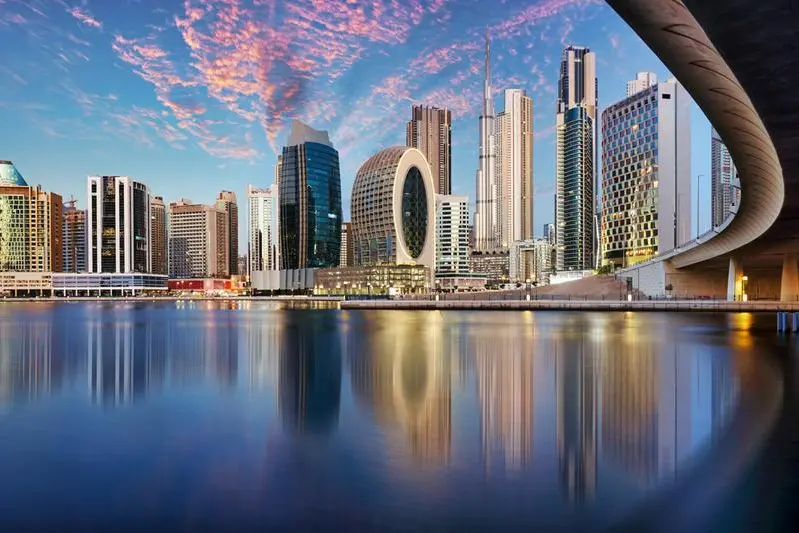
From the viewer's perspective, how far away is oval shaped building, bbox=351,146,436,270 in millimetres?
182750

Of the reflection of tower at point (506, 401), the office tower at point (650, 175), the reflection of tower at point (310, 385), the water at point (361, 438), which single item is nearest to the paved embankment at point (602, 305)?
the water at point (361, 438)

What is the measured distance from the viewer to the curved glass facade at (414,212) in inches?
7333

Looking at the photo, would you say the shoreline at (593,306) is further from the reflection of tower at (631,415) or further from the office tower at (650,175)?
the office tower at (650,175)

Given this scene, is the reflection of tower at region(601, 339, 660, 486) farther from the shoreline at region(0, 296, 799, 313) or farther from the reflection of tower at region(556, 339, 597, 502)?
the shoreline at region(0, 296, 799, 313)

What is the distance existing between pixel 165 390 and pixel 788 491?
1771cm

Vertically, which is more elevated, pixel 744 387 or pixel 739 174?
pixel 739 174

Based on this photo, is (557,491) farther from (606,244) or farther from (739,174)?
(606,244)

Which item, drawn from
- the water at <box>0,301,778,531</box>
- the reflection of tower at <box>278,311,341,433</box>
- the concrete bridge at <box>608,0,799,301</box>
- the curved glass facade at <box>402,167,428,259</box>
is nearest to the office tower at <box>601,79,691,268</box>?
the curved glass facade at <box>402,167,428,259</box>

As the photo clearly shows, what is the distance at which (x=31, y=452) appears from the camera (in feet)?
40.2

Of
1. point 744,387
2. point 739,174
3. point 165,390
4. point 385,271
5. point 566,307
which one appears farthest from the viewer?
point 385,271

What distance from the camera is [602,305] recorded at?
251 ft

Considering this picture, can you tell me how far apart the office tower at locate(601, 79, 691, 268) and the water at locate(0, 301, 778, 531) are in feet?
370

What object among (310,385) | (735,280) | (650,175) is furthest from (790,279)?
(650,175)

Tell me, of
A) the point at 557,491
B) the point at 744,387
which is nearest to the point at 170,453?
the point at 557,491
